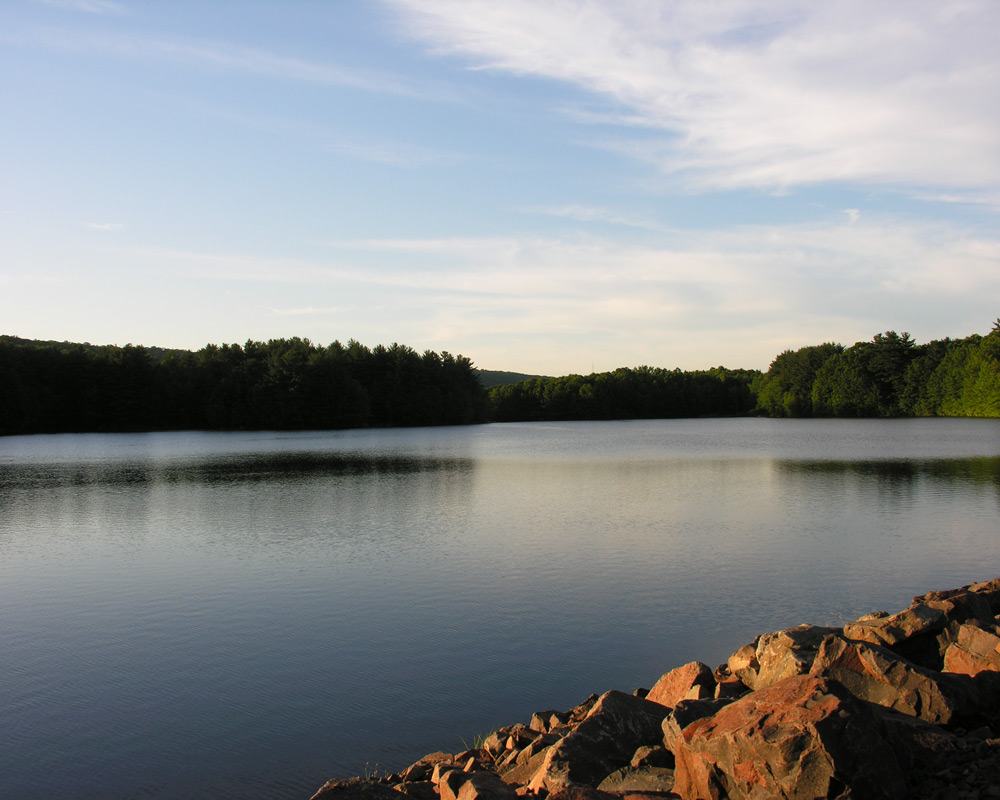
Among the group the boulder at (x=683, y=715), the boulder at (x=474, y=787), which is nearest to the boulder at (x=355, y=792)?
the boulder at (x=474, y=787)

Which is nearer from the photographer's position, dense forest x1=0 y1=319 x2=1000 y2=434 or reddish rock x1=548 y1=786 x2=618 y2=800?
reddish rock x1=548 y1=786 x2=618 y2=800

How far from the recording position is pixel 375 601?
37.6 ft

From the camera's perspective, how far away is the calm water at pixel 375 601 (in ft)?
22.7

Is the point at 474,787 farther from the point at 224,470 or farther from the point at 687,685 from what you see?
the point at 224,470

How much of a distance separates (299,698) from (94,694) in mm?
2221

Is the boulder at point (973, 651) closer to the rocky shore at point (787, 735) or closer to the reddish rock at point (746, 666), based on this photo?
the rocky shore at point (787, 735)

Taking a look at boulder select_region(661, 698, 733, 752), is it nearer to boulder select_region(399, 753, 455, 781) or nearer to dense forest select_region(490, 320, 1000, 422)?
boulder select_region(399, 753, 455, 781)

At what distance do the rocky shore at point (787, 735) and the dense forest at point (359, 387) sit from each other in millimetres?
81951

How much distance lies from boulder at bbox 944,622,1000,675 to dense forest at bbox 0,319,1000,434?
82.5 m

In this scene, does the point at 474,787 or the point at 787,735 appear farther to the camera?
the point at 474,787

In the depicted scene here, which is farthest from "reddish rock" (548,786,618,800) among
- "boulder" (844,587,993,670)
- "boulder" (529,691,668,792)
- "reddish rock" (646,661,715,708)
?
"boulder" (844,587,993,670)

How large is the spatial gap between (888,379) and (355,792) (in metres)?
119

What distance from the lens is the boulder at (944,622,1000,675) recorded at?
18.8 feet

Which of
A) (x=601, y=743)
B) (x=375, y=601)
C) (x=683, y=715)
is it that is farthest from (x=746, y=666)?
(x=375, y=601)
